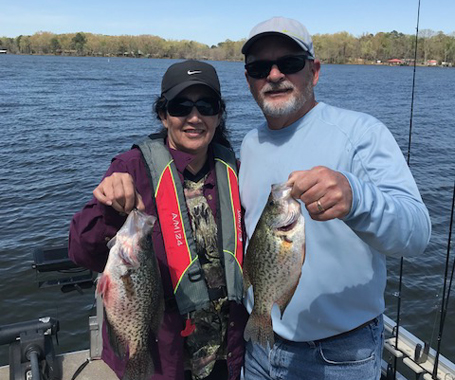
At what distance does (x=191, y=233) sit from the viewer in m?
2.95

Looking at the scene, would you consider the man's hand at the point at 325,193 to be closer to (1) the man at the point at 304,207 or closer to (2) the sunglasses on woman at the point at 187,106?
(1) the man at the point at 304,207

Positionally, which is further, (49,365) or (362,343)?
(49,365)

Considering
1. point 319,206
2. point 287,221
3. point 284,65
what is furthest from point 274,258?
point 284,65

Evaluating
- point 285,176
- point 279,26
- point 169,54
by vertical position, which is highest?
point 169,54

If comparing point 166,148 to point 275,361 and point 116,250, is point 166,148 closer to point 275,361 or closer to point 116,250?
point 116,250

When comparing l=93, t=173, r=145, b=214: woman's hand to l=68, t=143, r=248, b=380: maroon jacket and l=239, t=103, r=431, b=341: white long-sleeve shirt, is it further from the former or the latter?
l=239, t=103, r=431, b=341: white long-sleeve shirt

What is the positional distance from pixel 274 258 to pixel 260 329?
0.50 metres

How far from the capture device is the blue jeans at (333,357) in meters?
2.79

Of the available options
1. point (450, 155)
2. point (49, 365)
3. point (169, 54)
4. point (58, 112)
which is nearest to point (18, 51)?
point (169, 54)

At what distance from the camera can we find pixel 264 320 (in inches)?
104

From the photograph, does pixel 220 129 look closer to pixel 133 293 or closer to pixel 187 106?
pixel 187 106

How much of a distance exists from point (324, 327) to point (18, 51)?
496 feet

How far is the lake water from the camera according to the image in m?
9.05

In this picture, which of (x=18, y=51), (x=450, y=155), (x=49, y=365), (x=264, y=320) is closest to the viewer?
(x=264, y=320)
